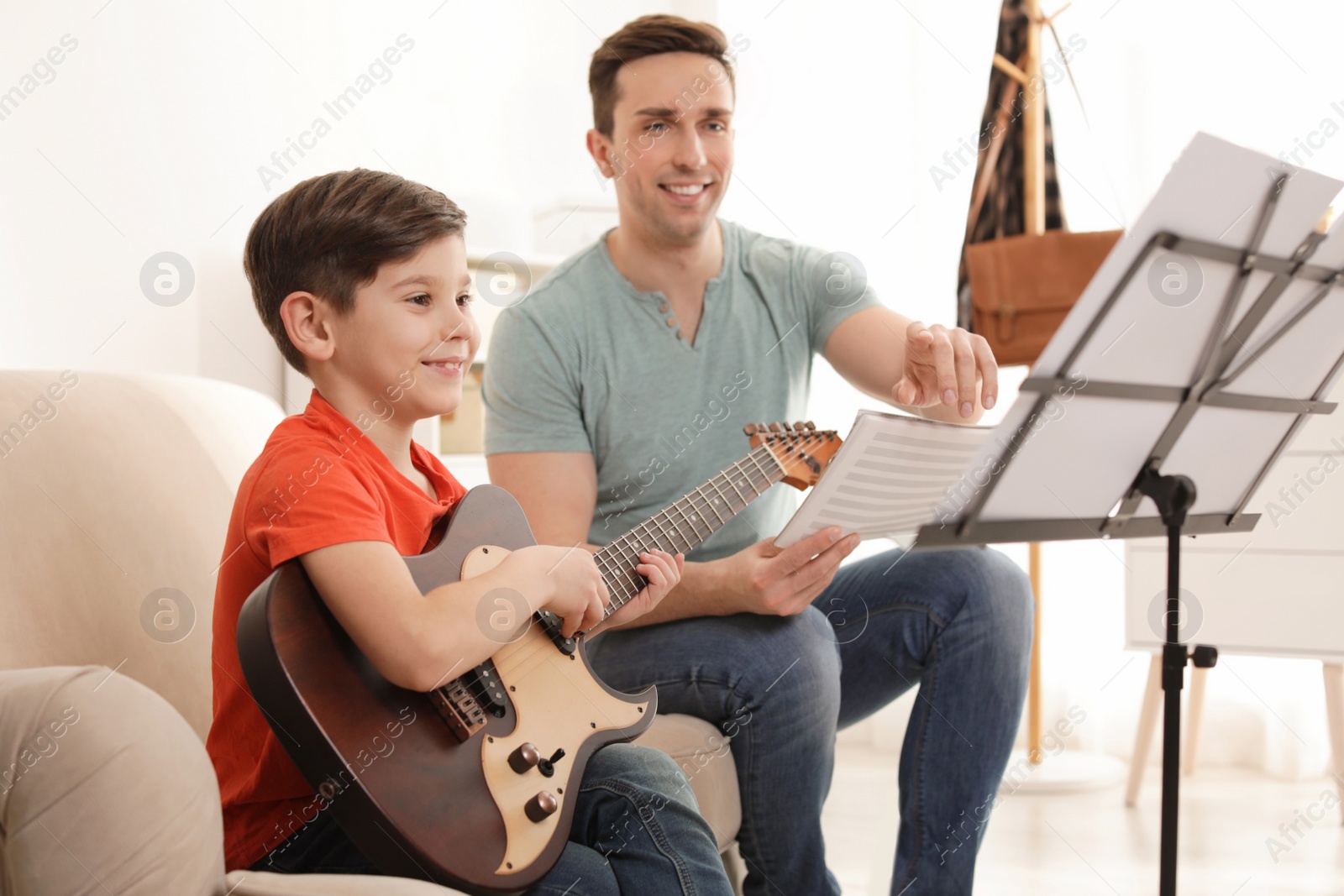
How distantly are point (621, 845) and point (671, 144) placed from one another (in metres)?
0.93

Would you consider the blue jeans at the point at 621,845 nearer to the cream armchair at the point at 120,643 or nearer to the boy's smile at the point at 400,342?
the cream armchair at the point at 120,643

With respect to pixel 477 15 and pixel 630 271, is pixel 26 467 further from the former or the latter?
pixel 477 15

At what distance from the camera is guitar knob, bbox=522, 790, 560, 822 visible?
83cm

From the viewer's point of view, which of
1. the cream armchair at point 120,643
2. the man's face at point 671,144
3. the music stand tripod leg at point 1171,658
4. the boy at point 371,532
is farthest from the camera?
the man's face at point 671,144

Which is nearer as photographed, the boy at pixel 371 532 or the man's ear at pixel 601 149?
the boy at pixel 371 532

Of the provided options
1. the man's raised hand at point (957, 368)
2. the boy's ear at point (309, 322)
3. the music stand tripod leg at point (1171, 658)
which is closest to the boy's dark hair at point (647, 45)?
the man's raised hand at point (957, 368)

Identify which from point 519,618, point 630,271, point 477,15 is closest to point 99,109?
point 477,15

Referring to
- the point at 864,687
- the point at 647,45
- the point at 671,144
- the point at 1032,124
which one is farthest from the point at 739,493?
A: the point at 1032,124

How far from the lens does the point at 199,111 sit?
213cm

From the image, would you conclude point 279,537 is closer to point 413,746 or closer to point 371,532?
point 371,532

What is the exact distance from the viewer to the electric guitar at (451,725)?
76 cm

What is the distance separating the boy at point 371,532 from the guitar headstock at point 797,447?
1.02ft

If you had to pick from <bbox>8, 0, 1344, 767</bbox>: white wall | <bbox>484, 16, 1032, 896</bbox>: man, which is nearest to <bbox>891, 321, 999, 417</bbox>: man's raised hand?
<bbox>484, 16, 1032, 896</bbox>: man

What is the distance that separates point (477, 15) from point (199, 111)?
31.5 inches
